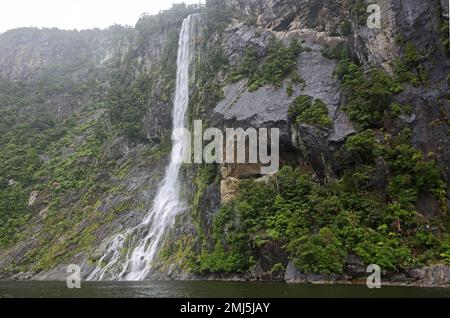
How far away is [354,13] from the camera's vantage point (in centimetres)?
4350

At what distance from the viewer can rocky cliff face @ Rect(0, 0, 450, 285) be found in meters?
35.1

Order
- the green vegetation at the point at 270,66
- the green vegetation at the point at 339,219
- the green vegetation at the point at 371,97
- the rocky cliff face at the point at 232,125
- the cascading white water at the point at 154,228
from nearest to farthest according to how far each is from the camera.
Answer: the green vegetation at the point at 339,219
the rocky cliff face at the point at 232,125
the green vegetation at the point at 371,97
the cascading white water at the point at 154,228
the green vegetation at the point at 270,66

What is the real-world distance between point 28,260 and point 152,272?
55.1ft

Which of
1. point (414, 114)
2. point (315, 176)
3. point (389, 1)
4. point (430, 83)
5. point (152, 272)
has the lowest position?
point (152, 272)

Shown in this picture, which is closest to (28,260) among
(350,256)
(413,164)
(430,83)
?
(350,256)

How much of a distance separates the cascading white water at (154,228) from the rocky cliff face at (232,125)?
1369 mm

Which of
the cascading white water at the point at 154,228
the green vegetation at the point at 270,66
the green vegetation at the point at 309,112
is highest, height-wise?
the green vegetation at the point at 270,66

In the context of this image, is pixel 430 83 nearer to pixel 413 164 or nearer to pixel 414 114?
pixel 414 114

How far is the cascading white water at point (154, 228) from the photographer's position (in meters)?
42.4

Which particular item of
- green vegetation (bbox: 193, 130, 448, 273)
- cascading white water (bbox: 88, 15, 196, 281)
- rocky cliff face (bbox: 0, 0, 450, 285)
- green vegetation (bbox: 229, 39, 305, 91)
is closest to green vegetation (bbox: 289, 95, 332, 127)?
rocky cliff face (bbox: 0, 0, 450, 285)

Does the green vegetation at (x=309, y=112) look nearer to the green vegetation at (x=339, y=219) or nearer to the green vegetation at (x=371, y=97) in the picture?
the green vegetation at (x=371, y=97)

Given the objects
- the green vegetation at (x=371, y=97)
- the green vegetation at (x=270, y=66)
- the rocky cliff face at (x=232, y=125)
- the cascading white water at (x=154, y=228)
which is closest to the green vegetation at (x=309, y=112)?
the rocky cliff face at (x=232, y=125)

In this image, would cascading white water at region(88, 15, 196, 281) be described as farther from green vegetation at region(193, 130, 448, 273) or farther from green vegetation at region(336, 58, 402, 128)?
green vegetation at region(336, 58, 402, 128)
